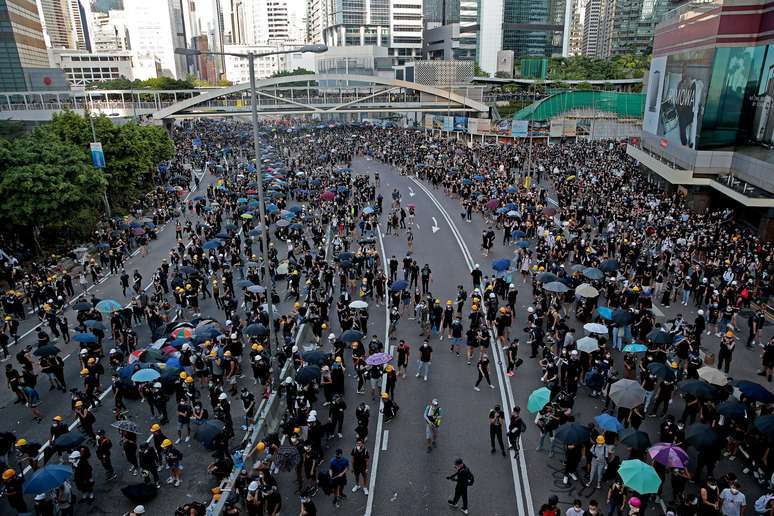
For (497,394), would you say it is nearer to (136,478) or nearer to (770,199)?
(136,478)

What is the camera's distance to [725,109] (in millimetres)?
34125

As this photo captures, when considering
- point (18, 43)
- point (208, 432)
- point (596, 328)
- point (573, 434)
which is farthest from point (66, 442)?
point (18, 43)

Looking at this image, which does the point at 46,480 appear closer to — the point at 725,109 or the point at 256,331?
the point at 256,331

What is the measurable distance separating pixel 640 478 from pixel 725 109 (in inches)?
1256

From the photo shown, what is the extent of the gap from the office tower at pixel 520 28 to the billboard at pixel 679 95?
11829cm

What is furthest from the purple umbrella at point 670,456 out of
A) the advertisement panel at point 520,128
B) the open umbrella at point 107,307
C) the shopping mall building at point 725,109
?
the advertisement panel at point 520,128

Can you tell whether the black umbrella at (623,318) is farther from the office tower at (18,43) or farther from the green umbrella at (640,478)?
the office tower at (18,43)

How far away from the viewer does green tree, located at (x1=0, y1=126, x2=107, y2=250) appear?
89.4 ft

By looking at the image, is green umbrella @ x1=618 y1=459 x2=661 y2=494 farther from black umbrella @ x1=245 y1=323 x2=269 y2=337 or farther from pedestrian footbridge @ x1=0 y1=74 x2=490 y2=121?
pedestrian footbridge @ x1=0 y1=74 x2=490 y2=121

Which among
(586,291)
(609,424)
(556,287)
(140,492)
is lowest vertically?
(140,492)

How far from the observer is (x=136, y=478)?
1243 cm

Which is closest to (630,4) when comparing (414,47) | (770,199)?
(414,47)

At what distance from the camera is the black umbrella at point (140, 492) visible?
11.1 metres

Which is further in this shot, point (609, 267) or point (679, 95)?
point (679, 95)
